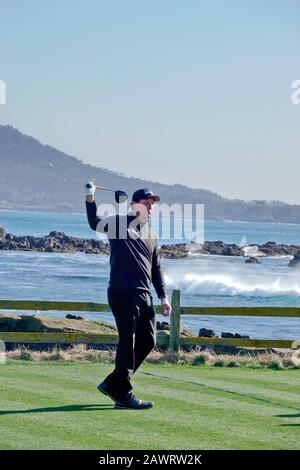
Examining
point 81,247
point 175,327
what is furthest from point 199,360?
point 81,247

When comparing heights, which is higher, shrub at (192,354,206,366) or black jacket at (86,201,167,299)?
black jacket at (86,201,167,299)

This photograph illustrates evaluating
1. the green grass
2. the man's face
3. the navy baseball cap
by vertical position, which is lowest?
the green grass

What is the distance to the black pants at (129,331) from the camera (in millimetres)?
11031

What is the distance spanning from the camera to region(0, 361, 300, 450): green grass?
32.0 ft

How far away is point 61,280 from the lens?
6994 cm

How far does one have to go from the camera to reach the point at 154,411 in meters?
11.3

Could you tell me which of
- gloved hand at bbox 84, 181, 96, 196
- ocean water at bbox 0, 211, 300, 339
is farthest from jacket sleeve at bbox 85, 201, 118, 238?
ocean water at bbox 0, 211, 300, 339

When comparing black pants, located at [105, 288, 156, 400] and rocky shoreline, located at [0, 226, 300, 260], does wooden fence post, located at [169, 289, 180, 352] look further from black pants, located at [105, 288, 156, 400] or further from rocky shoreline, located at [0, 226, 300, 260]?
rocky shoreline, located at [0, 226, 300, 260]

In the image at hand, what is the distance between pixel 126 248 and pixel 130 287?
1.16 ft

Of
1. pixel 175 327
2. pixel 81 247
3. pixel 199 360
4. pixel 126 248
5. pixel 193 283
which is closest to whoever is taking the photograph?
pixel 126 248

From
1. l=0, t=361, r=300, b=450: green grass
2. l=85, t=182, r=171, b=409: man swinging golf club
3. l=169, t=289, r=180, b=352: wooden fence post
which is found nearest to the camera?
l=0, t=361, r=300, b=450: green grass

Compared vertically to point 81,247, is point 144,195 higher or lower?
higher

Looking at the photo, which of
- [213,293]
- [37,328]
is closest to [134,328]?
[37,328]

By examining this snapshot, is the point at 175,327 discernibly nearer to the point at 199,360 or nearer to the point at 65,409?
the point at 199,360
